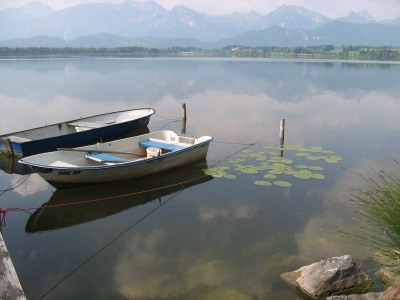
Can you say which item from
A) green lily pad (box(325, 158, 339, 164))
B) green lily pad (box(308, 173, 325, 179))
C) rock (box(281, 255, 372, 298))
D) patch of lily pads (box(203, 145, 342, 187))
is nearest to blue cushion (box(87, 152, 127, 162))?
patch of lily pads (box(203, 145, 342, 187))

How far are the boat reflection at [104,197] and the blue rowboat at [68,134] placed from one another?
360 cm

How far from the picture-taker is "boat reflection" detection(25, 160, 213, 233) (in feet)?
33.1

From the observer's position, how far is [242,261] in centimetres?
801

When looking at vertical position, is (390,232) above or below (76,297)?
above

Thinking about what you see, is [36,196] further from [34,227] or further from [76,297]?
[76,297]

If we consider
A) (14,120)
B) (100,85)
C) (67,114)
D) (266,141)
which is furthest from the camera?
(100,85)

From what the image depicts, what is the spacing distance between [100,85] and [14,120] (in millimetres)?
22280

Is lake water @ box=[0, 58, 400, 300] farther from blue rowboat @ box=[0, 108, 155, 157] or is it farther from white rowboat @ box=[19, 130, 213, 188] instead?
blue rowboat @ box=[0, 108, 155, 157]

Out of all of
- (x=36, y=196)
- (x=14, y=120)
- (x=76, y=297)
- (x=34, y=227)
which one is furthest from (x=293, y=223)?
(x=14, y=120)

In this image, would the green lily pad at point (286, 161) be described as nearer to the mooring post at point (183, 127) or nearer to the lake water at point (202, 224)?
the lake water at point (202, 224)

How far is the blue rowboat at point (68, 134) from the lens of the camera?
1461cm

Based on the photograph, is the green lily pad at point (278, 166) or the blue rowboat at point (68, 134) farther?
the blue rowboat at point (68, 134)

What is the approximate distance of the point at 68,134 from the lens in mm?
15383

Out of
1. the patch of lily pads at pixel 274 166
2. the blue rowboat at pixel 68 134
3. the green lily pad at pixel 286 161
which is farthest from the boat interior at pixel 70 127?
Answer: the green lily pad at pixel 286 161
